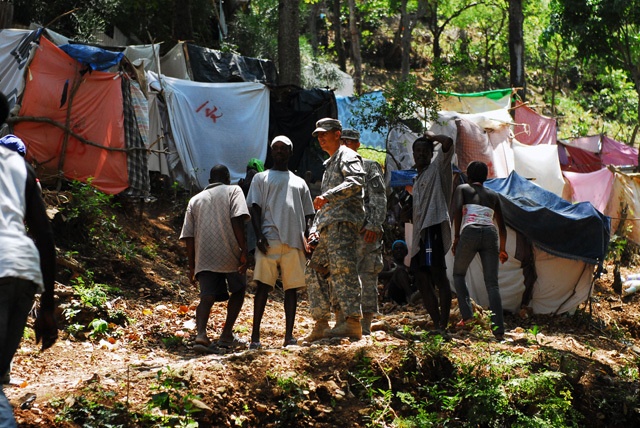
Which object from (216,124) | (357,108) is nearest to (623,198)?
(357,108)

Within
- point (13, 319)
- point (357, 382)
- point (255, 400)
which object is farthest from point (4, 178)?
point (357, 382)

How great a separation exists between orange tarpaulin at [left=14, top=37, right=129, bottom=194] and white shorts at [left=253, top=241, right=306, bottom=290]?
4.14 meters

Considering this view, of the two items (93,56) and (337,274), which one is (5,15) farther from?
(337,274)

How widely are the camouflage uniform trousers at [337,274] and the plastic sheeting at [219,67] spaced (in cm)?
692

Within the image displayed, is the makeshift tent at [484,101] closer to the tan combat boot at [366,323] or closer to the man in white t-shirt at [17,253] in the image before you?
the tan combat boot at [366,323]

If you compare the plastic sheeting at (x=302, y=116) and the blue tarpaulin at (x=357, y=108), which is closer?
the plastic sheeting at (x=302, y=116)

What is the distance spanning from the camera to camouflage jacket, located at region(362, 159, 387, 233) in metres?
6.32

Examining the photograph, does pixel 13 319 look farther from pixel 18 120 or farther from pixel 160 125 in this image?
pixel 160 125

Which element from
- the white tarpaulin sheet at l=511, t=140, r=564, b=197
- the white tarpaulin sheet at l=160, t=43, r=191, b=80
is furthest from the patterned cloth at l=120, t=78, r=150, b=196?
the white tarpaulin sheet at l=511, t=140, r=564, b=197

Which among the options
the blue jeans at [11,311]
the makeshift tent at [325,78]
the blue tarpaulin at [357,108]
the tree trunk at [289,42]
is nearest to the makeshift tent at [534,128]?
the blue tarpaulin at [357,108]

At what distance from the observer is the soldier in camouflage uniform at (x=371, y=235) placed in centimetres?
634

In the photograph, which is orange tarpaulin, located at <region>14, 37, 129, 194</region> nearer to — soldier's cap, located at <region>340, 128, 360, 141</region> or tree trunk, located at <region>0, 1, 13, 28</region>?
tree trunk, located at <region>0, 1, 13, 28</region>

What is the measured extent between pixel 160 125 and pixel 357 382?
6.69m

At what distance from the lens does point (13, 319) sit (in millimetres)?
3168
